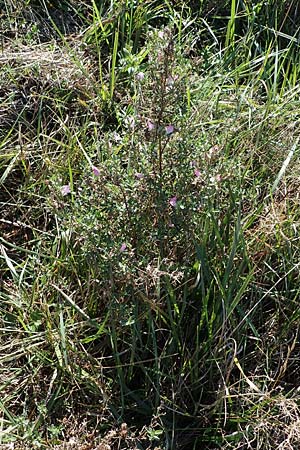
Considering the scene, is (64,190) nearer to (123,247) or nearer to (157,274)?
(123,247)

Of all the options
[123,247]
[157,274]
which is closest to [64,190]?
[123,247]

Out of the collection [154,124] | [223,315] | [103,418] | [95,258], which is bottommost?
[103,418]

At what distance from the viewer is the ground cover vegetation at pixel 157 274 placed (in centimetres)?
220

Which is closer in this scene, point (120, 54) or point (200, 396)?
point (200, 396)

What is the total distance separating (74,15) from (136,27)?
0.26m

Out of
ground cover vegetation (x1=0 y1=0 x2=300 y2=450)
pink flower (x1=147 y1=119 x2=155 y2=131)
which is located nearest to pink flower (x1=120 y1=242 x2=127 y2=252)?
ground cover vegetation (x1=0 y1=0 x2=300 y2=450)

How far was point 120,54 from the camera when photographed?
9.89 feet

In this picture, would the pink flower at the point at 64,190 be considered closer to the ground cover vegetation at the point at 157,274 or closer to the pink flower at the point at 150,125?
the ground cover vegetation at the point at 157,274

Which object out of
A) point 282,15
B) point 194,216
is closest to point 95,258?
point 194,216

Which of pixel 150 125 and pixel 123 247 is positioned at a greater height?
pixel 150 125

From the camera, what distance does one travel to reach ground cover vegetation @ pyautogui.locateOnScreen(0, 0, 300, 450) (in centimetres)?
220

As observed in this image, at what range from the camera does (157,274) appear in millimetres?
2127

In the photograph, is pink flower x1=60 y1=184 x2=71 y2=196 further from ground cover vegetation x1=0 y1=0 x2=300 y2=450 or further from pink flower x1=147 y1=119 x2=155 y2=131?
pink flower x1=147 y1=119 x2=155 y2=131

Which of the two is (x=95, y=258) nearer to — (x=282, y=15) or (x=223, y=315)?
(x=223, y=315)
